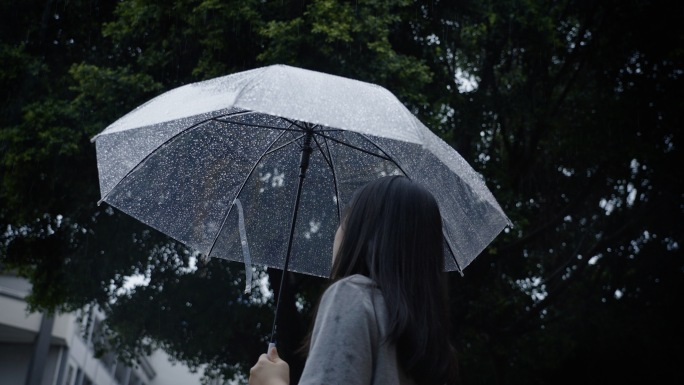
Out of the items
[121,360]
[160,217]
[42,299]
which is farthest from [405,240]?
[121,360]

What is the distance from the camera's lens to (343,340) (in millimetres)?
1905

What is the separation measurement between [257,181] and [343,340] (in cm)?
247

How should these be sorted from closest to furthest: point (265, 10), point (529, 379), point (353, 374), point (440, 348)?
point (353, 374) < point (440, 348) < point (265, 10) < point (529, 379)

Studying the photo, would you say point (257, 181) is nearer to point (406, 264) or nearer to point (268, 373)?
point (268, 373)

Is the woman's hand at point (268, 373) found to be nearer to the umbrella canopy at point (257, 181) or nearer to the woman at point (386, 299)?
the woman at point (386, 299)

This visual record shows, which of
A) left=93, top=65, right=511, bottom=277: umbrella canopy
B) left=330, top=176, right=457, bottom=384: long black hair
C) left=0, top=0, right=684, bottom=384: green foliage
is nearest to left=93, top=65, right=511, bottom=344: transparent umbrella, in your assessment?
left=93, top=65, right=511, bottom=277: umbrella canopy

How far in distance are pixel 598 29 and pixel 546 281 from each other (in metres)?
3.94

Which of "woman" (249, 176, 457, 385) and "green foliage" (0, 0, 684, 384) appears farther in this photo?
"green foliage" (0, 0, 684, 384)

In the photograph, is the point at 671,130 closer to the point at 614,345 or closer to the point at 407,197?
the point at 614,345

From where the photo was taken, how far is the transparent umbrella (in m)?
3.93

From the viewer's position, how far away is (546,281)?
1387 cm

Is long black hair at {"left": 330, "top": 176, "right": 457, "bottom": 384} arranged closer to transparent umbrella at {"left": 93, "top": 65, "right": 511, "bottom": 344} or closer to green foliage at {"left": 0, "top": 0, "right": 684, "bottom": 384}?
transparent umbrella at {"left": 93, "top": 65, "right": 511, "bottom": 344}

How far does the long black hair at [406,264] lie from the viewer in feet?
6.55

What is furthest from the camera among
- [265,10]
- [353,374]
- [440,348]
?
[265,10]
